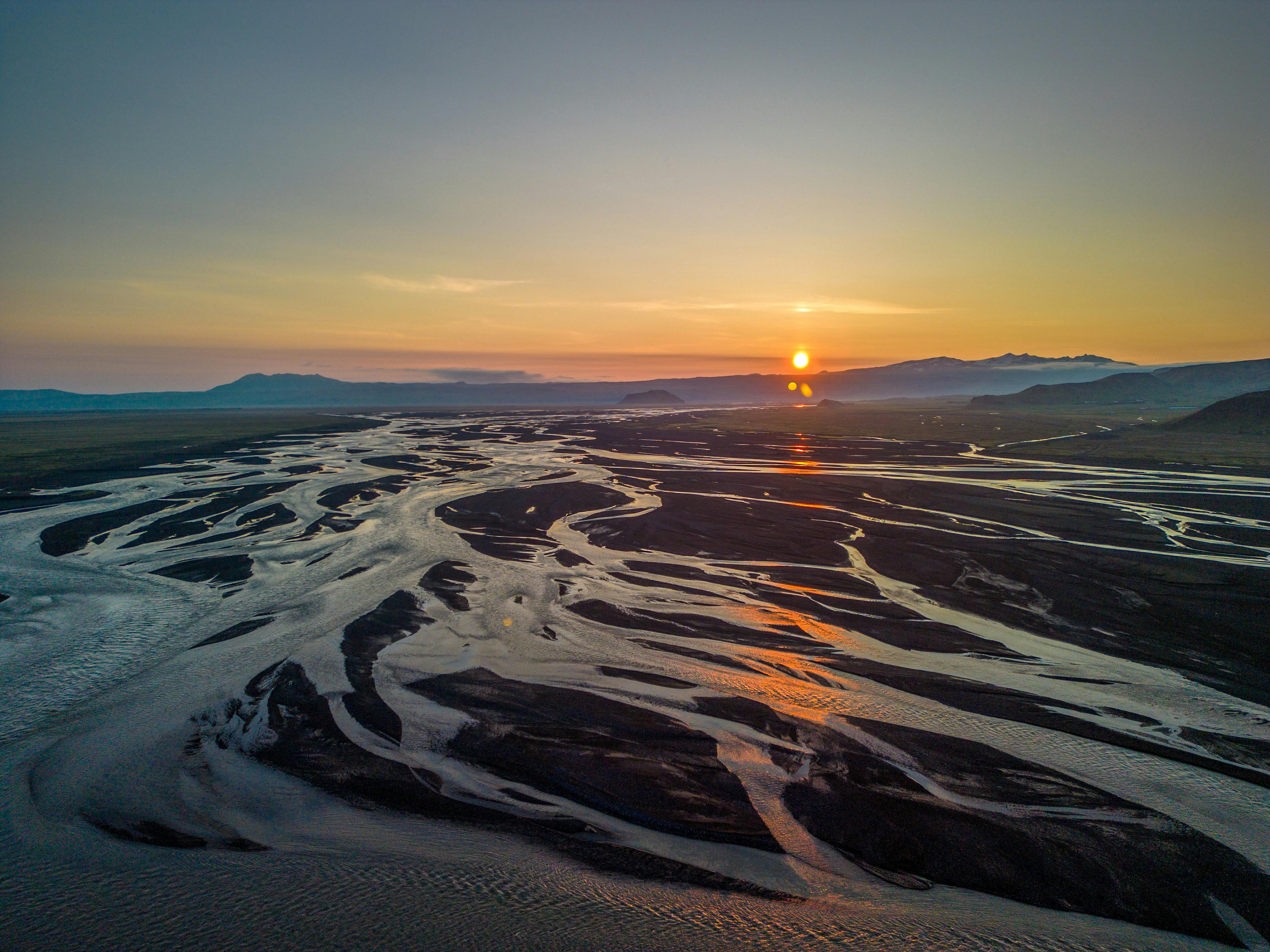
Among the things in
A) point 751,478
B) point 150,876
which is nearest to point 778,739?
point 150,876

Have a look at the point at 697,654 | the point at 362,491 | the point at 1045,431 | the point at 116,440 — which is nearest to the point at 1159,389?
the point at 1045,431

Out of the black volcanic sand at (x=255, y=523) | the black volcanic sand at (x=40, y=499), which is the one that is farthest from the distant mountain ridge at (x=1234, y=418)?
the black volcanic sand at (x=40, y=499)

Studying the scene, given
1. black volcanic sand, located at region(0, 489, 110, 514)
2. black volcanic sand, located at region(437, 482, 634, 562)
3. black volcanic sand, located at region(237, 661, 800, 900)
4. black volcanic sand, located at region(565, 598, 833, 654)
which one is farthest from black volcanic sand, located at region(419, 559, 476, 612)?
black volcanic sand, located at region(0, 489, 110, 514)

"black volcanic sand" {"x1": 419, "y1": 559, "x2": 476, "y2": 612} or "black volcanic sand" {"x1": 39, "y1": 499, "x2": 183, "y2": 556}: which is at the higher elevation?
"black volcanic sand" {"x1": 39, "y1": 499, "x2": 183, "y2": 556}

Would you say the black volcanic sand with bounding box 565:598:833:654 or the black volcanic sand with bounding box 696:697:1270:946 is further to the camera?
the black volcanic sand with bounding box 565:598:833:654

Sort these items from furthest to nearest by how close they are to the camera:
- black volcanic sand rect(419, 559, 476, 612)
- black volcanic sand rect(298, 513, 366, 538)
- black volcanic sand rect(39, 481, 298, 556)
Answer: black volcanic sand rect(298, 513, 366, 538) < black volcanic sand rect(39, 481, 298, 556) < black volcanic sand rect(419, 559, 476, 612)

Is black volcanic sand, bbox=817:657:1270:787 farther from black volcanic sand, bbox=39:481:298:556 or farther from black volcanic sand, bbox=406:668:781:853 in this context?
black volcanic sand, bbox=39:481:298:556

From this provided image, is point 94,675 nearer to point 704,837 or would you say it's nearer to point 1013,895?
point 704,837
